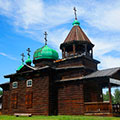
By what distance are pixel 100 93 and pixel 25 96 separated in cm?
896

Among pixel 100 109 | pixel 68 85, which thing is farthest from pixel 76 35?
pixel 100 109

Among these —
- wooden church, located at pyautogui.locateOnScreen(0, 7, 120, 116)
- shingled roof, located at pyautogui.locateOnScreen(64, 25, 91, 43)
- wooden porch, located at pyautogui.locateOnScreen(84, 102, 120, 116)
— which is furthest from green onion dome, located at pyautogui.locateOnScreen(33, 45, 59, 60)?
wooden porch, located at pyautogui.locateOnScreen(84, 102, 120, 116)

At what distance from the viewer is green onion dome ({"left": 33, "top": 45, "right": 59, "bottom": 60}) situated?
24.9 meters

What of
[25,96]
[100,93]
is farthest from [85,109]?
[25,96]

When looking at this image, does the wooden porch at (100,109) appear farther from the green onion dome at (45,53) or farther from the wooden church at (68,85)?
the green onion dome at (45,53)

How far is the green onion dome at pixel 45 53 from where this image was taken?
24.9 meters

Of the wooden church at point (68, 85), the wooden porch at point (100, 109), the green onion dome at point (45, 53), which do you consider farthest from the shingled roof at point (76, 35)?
the wooden porch at point (100, 109)

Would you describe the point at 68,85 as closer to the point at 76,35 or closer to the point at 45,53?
the point at 76,35

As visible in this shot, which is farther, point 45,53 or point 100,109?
point 45,53

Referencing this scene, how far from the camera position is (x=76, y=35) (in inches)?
867

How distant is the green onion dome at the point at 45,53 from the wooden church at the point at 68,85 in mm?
2390

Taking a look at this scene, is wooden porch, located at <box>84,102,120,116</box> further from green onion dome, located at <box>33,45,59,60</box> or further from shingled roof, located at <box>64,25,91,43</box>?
green onion dome, located at <box>33,45,59,60</box>

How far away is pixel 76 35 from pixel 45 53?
17.6ft

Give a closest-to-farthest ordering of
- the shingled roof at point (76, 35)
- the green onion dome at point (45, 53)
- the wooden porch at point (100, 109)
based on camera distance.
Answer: the wooden porch at point (100, 109) < the shingled roof at point (76, 35) < the green onion dome at point (45, 53)
